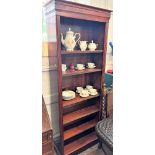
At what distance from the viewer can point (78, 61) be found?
6.24 feet

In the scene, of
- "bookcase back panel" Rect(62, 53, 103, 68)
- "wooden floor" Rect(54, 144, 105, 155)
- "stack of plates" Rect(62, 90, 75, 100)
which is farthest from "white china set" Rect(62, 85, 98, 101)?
"wooden floor" Rect(54, 144, 105, 155)

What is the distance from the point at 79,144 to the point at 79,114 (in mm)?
376

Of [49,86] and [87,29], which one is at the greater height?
[87,29]

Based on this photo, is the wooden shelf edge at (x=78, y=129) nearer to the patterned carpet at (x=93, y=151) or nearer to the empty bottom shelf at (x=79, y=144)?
the empty bottom shelf at (x=79, y=144)

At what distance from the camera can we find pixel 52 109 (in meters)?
1.90

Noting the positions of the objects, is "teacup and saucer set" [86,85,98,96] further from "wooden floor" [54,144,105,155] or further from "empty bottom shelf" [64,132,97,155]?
"wooden floor" [54,144,105,155]

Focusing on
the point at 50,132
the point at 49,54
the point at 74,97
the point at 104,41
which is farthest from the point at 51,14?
the point at 50,132

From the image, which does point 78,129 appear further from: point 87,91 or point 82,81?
point 82,81

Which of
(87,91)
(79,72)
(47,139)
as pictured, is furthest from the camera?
(87,91)

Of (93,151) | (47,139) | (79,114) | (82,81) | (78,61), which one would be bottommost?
(93,151)

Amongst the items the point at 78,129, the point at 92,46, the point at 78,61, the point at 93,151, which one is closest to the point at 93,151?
the point at 93,151
